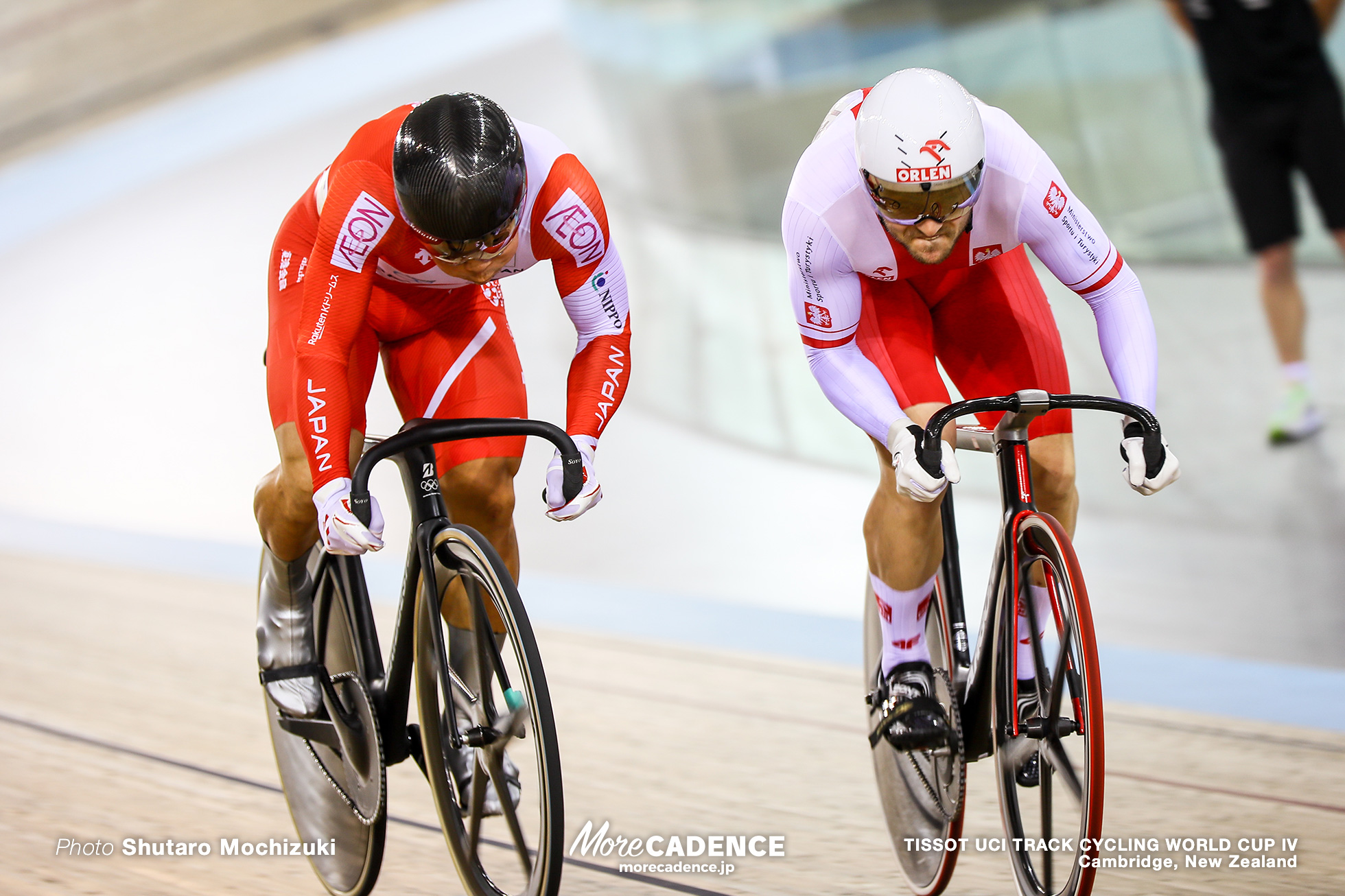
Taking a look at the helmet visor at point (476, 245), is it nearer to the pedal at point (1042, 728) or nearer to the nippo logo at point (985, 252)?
the nippo logo at point (985, 252)

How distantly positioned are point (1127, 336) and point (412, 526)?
3.89 feet

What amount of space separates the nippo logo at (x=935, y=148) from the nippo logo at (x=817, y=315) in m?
0.39

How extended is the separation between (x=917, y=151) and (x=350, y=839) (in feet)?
5.37

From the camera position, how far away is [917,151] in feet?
6.89

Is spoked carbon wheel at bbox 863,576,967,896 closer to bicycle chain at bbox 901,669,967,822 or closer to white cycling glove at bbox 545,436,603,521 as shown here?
bicycle chain at bbox 901,669,967,822

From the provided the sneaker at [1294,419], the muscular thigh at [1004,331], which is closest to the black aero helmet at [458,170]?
the muscular thigh at [1004,331]

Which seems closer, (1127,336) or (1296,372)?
(1127,336)

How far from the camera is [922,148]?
2.10 m

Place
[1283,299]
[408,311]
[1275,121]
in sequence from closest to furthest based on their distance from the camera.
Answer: [408,311] → [1275,121] → [1283,299]

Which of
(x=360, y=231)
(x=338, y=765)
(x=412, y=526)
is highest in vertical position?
(x=360, y=231)

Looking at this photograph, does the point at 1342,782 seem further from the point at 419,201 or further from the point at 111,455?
the point at 111,455

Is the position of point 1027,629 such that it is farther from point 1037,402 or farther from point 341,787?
point 341,787

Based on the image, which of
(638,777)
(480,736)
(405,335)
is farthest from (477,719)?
(638,777)

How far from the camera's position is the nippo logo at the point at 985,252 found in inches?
94.0
